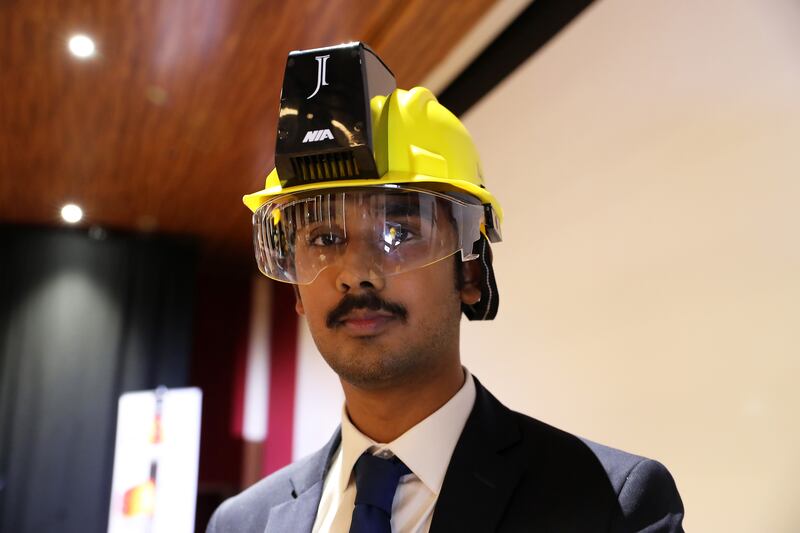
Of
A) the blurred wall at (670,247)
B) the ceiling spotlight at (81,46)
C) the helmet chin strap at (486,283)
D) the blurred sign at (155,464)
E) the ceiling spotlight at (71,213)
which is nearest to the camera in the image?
the helmet chin strap at (486,283)

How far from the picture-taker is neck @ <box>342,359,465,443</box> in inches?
45.2

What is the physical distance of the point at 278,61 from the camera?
2494 mm

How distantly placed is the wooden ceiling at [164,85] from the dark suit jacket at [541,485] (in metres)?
1.50

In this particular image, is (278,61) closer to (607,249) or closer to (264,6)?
(264,6)

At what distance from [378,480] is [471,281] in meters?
0.38

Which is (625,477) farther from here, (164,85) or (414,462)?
(164,85)

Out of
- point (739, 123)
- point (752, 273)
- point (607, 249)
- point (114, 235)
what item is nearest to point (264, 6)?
point (607, 249)

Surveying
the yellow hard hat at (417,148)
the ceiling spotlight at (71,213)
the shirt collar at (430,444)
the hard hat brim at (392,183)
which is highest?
the ceiling spotlight at (71,213)

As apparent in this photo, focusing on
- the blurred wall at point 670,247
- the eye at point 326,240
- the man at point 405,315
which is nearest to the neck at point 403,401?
the man at point 405,315

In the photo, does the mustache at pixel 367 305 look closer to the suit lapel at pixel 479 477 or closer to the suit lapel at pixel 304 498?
the suit lapel at pixel 479 477

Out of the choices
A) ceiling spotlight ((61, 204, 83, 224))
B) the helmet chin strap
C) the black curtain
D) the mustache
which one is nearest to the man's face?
the mustache

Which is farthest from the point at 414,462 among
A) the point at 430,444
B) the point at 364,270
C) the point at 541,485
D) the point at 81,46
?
the point at 81,46

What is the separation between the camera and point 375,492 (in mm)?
1070

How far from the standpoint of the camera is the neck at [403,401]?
1148 mm
